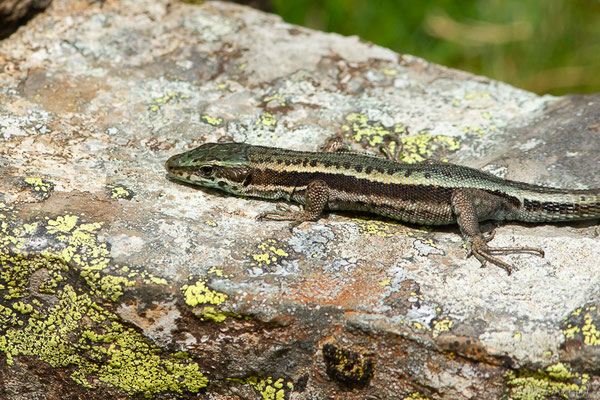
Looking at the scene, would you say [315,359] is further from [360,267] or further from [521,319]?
[521,319]

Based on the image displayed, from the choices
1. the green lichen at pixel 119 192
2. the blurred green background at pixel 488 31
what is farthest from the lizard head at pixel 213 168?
the blurred green background at pixel 488 31

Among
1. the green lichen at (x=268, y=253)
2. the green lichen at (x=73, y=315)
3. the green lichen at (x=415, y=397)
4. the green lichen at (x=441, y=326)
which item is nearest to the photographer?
the green lichen at (x=441, y=326)

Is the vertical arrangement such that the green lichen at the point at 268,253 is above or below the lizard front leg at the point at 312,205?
below

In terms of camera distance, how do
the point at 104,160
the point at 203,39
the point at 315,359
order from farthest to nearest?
the point at 203,39 → the point at 104,160 → the point at 315,359

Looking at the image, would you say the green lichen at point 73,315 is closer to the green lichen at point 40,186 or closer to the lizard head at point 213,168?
→ the green lichen at point 40,186

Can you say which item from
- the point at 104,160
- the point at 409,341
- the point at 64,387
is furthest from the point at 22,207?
the point at 409,341

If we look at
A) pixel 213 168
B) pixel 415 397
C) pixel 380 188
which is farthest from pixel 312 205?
pixel 415 397
